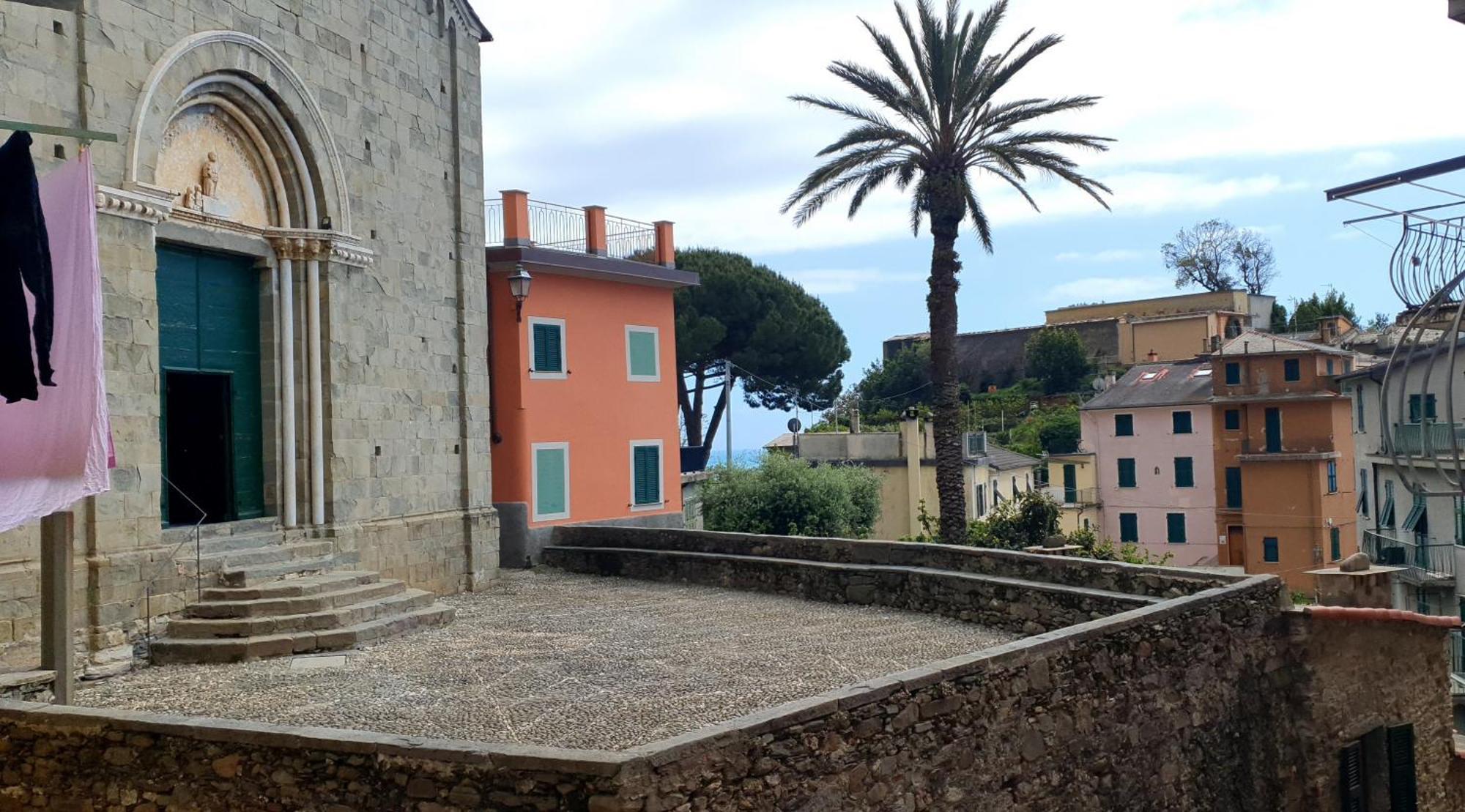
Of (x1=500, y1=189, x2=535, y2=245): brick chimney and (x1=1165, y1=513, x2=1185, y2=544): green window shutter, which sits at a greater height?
(x1=500, y1=189, x2=535, y2=245): brick chimney

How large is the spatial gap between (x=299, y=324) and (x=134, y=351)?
3.05m

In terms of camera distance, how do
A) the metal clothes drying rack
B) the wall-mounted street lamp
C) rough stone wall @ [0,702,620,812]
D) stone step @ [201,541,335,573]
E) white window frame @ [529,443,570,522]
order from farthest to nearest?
white window frame @ [529,443,570,522]
the wall-mounted street lamp
stone step @ [201,541,335,573]
the metal clothes drying rack
rough stone wall @ [0,702,620,812]

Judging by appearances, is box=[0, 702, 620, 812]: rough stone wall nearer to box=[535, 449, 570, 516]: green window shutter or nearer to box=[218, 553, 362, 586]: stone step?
box=[218, 553, 362, 586]: stone step

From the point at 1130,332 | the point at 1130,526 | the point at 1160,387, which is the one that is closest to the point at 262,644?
the point at 1130,526

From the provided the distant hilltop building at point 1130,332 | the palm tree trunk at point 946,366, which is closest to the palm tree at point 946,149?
the palm tree trunk at point 946,366

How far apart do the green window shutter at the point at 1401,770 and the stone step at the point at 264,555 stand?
12989mm

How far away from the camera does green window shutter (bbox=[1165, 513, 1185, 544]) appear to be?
4134cm

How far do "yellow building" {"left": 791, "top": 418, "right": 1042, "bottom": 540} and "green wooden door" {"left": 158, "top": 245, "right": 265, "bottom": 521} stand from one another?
79.4 ft

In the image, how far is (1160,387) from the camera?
4306 centimetres

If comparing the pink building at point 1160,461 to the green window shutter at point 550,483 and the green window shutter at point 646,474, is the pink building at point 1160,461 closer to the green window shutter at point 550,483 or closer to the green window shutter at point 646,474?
the green window shutter at point 646,474

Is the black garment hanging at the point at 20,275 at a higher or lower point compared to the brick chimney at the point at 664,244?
lower

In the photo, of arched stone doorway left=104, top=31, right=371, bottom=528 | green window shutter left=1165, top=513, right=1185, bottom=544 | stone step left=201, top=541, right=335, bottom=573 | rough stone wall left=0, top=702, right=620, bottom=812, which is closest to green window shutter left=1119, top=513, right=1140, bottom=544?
green window shutter left=1165, top=513, right=1185, bottom=544

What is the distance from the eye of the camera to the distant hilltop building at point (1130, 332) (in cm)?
5481

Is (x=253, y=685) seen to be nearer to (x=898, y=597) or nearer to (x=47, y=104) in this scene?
(x=47, y=104)
